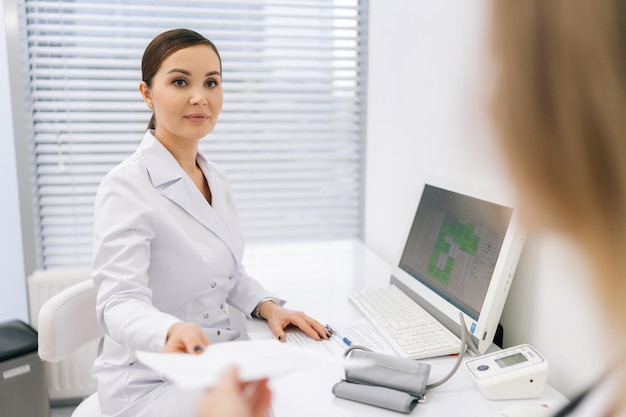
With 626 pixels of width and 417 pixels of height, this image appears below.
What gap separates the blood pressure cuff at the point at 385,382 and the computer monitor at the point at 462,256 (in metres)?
0.22

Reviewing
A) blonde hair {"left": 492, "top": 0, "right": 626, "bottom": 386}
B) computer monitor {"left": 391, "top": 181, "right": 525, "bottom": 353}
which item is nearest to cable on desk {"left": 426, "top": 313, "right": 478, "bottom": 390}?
computer monitor {"left": 391, "top": 181, "right": 525, "bottom": 353}

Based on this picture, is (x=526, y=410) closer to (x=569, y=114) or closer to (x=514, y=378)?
(x=514, y=378)

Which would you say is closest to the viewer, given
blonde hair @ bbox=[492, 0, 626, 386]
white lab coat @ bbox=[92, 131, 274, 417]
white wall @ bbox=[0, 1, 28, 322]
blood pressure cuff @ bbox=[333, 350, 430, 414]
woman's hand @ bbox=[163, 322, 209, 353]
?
blonde hair @ bbox=[492, 0, 626, 386]

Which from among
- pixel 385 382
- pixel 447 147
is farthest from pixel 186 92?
pixel 385 382

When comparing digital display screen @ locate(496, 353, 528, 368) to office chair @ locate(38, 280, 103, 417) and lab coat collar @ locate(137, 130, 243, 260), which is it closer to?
lab coat collar @ locate(137, 130, 243, 260)

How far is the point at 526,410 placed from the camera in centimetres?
91

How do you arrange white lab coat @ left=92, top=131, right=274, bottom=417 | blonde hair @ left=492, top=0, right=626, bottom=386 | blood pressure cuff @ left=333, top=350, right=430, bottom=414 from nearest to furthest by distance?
blonde hair @ left=492, top=0, right=626, bottom=386 < blood pressure cuff @ left=333, top=350, right=430, bottom=414 < white lab coat @ left=92, top=131, right=274, bottom=417

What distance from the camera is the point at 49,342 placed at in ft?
4.27

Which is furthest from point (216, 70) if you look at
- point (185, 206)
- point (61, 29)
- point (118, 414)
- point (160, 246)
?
point (61, 29)

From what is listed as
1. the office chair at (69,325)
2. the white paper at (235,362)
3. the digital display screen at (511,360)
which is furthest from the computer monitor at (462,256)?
the office chair at (69,325)

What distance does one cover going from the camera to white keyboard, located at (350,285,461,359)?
3.87 ft

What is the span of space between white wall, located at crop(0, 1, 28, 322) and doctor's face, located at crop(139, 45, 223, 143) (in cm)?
111

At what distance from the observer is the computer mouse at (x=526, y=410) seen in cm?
89

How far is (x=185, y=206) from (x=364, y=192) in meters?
1.30
